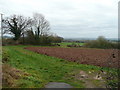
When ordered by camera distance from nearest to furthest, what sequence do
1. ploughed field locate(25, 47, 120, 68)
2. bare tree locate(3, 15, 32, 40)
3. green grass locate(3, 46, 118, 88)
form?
green grass locate(3, 46, 118, 88) < ploughed field locate(25, 47, 120, 68) < bare tree locate(3, 15, 32, 40)

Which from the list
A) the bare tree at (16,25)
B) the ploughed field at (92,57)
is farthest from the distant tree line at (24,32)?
the ploughed field at (92,57)

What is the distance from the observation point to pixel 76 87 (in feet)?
20.2

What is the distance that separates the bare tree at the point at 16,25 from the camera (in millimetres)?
42966

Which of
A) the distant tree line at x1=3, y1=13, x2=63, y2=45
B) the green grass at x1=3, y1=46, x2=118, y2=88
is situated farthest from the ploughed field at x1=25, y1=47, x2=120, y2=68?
the distant tree line at x1=3, y1=13, x2=63, y2=45

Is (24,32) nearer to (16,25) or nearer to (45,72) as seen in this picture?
(16,25)

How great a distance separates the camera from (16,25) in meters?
43.4

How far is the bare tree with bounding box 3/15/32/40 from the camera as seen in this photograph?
4297cm

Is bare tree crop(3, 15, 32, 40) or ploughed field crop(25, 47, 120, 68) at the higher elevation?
bare tree crop(3, 15, 32, 40)

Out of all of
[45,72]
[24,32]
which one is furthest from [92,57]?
[24,32]

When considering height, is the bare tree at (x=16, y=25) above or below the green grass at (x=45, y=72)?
above

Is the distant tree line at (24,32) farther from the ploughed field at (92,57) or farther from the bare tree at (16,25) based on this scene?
the ploughed field at (92,57)

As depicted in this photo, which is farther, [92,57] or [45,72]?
[92,57]

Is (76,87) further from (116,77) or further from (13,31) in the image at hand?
(13,31)

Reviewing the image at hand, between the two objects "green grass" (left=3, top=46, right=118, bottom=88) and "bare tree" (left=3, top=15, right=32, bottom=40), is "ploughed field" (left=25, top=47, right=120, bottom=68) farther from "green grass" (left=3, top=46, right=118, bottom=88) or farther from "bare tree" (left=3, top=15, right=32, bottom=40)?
"bare tree" (left=3, top=15, right=32, bottom=40)
